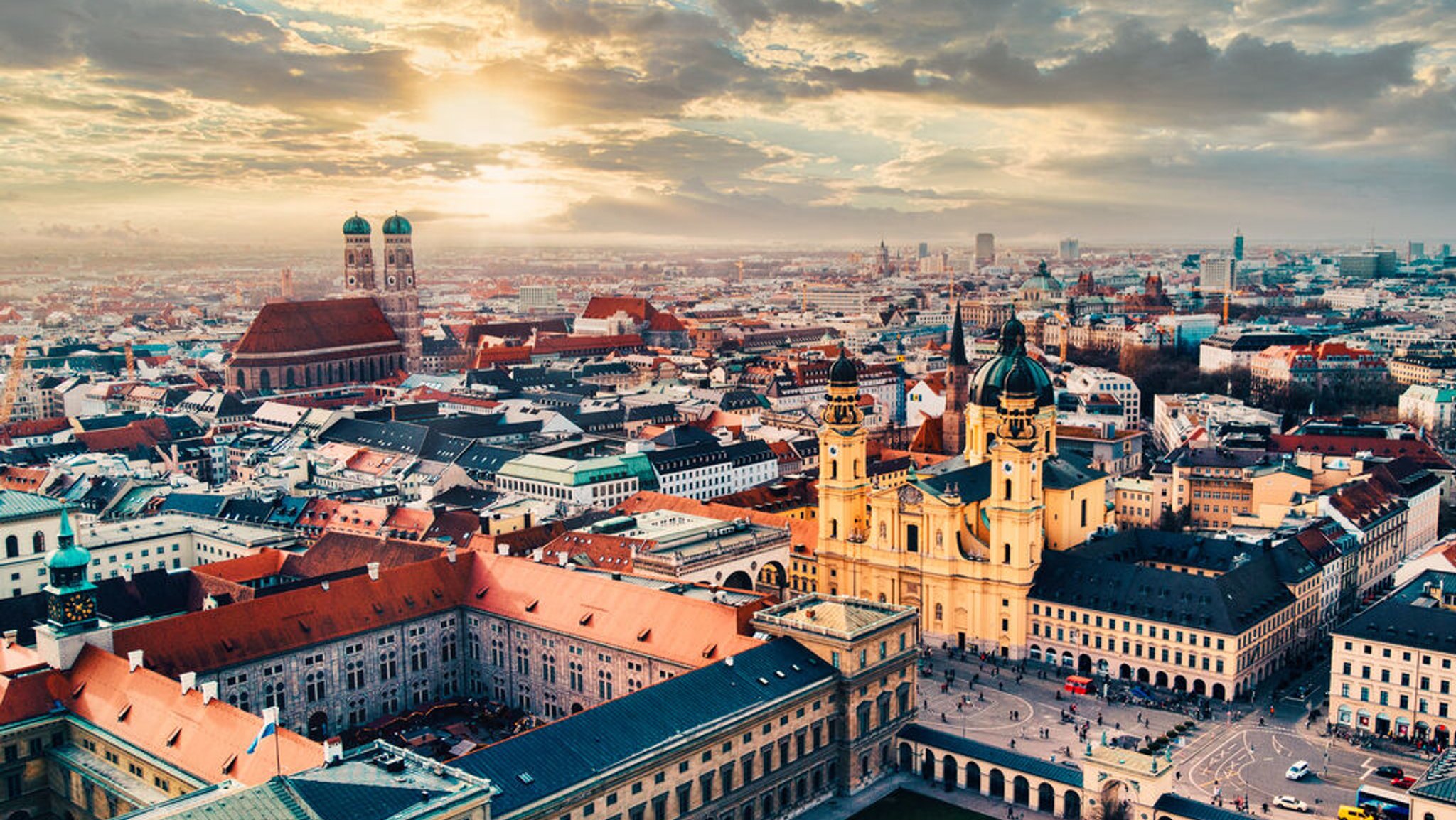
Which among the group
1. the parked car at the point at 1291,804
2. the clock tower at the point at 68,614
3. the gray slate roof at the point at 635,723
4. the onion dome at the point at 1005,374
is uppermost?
the onion dome at the point at 1005,374

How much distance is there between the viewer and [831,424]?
106 m

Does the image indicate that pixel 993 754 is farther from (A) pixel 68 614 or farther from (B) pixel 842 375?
(A) pixel 68 614

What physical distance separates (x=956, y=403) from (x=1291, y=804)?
307 feet

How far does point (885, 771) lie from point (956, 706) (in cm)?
1193

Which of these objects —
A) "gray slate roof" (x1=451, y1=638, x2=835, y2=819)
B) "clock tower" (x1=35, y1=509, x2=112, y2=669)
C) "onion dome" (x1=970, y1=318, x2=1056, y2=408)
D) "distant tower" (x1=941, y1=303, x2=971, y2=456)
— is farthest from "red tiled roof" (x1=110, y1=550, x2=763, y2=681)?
"distant tower" (x1=941, y1=303, x2=971, y2=456)

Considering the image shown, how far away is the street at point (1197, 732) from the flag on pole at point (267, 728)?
43.6m

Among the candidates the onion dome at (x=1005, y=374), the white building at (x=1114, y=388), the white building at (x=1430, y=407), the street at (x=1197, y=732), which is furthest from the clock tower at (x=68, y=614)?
the white building at (x=1430, y=407)

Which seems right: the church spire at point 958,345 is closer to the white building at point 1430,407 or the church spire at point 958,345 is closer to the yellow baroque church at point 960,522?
the yellow baroque church at point 960,522

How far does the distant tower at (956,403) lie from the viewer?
518 ft

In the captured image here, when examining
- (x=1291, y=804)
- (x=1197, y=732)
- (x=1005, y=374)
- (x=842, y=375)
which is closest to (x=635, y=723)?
(x=1291, y=804)

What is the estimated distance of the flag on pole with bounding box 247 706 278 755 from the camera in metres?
57.0

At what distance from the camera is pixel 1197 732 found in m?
83.5

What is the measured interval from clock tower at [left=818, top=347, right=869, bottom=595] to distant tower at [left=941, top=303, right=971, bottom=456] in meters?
51.7

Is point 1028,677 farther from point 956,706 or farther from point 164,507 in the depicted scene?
point 164,507
